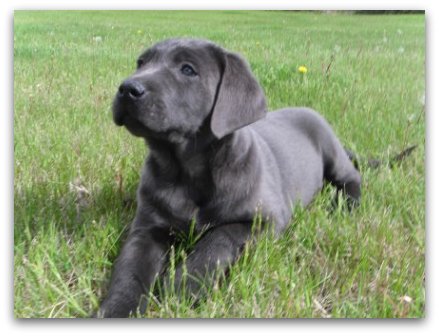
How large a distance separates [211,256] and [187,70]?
2.44 feet

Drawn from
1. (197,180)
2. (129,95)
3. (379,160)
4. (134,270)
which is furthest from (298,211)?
(129,95)

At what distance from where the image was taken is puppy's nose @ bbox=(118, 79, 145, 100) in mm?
2641

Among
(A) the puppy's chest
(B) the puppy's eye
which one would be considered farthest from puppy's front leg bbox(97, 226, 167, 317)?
(B) the puppy's eye

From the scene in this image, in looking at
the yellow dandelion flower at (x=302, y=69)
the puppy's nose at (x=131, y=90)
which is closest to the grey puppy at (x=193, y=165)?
the puppy's nose at (x=131, y=90)

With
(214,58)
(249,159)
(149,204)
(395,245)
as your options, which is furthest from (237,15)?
(395,245)

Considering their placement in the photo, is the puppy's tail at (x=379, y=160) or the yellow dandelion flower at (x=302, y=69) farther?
the yellow dandelion flower at (x=302, y=69)

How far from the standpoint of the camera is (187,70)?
9.62ft

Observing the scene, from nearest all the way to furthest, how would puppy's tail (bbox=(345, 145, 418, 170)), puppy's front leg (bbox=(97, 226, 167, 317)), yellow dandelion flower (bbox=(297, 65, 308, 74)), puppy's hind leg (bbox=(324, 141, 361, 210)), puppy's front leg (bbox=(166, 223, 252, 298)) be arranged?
puppy's front leg (bbox=(97, 226, 167, 317)), puppy's front leg (bbox=(166, 223, 252, 298)), puppy's tail (bbox=(345, 145, 418, 170)), yellow dandelion flower (bbox=(297, 65, 308, 74)), puppy's hind leg (bbox=(324, 141, 361, 210))

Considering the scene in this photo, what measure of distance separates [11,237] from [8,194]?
0.19m

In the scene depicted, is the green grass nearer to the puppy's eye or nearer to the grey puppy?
the grey puppy

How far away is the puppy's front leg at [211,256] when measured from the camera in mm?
2717

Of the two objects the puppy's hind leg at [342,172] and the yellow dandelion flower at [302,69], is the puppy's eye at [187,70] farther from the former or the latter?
the puppy's hind leg at [342,172]

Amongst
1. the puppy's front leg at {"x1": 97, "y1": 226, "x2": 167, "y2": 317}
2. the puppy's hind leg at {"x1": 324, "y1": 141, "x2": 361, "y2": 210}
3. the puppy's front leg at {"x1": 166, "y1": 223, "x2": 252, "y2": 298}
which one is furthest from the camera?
the puppy's hind leg at {"x1": 324, "y1": 141, "x2": 361, "y2": 210}

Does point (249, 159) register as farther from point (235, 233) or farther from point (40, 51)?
point (40, 51)
